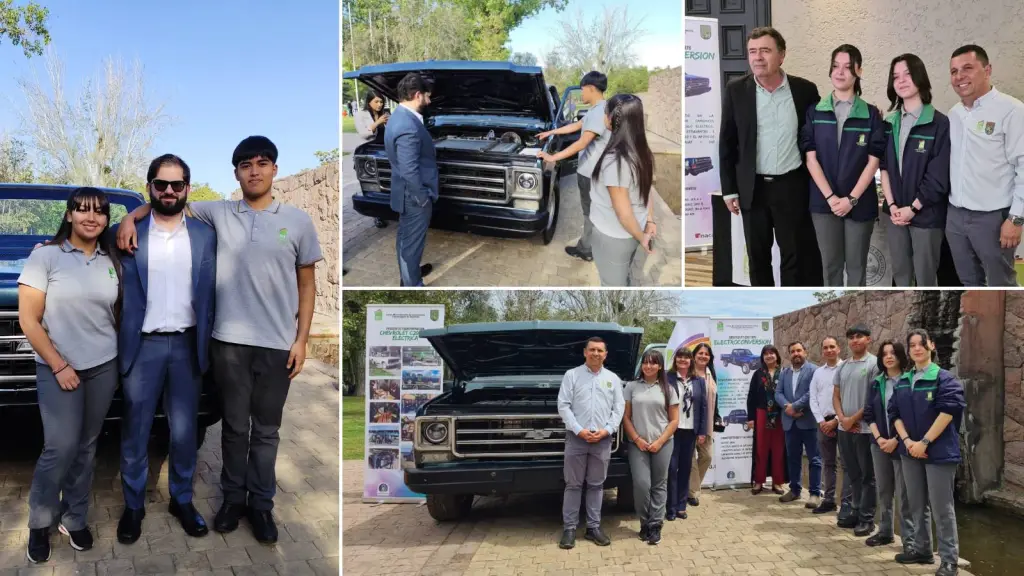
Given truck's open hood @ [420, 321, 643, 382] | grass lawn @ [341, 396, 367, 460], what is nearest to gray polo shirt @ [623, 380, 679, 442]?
truck's open hood @ [420, 321, 643, 382]

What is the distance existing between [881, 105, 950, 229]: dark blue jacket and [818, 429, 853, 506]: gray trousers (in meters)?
1.42

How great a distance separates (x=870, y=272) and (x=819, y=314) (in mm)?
351

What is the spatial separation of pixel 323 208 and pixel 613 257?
330 centimetres

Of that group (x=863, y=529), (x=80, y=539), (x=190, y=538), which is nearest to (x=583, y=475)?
(x=863, y=529)

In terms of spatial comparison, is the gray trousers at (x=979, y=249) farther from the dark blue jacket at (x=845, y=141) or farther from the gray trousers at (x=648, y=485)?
the gray trousers at (x=648, y=485)

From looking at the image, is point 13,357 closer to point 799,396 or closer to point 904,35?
point 799,396

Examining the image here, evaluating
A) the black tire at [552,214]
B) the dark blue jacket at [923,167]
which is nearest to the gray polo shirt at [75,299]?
the black tire at [552,214]

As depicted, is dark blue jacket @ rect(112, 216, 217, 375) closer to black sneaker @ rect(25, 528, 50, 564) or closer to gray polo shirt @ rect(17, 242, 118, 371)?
gray polo shirt @ rect(17, 242, 118, 371)

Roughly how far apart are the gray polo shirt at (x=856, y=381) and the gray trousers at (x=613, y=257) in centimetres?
155

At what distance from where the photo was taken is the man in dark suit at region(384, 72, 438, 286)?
3.42 meters

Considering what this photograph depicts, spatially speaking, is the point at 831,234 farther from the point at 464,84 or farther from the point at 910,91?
the point at 464,84

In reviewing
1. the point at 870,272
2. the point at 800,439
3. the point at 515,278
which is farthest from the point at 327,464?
the point at 870,272

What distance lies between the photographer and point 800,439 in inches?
175

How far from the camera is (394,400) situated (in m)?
4.18
